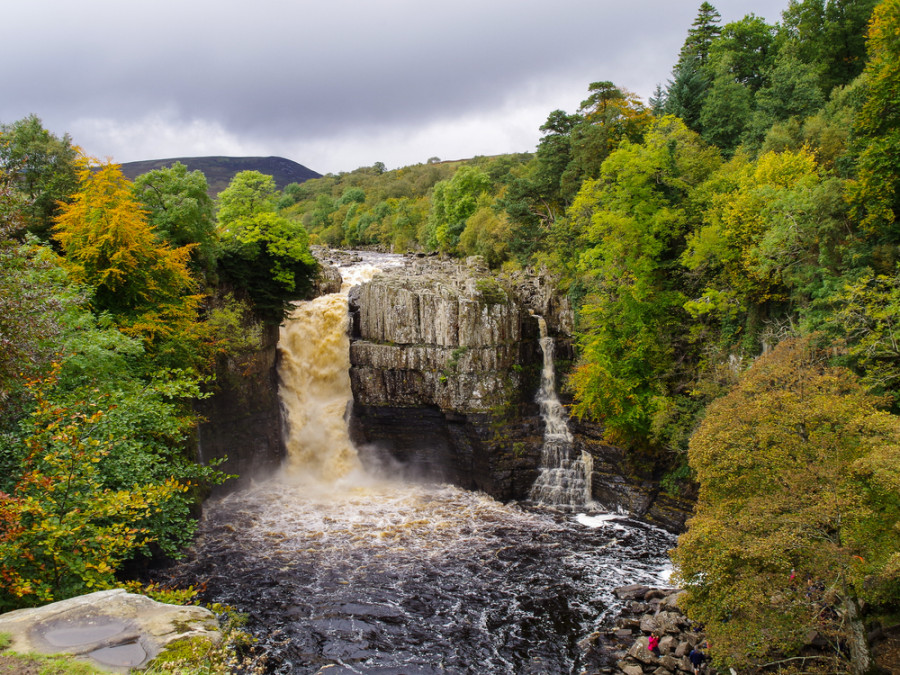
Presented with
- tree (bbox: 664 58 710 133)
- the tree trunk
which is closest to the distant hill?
tree (bbox: 664 58 710 133)

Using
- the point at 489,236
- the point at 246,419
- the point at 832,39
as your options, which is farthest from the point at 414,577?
the point at 832,39

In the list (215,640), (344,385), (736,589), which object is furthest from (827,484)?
(344,385)

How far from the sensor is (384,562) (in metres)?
24.2

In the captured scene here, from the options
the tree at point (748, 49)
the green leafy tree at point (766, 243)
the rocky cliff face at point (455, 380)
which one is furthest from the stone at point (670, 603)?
the tree at point (748, 49)

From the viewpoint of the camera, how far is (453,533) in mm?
27344

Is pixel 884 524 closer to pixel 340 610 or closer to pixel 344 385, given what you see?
pixel 340 610

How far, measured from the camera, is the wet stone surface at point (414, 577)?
18.7 meters

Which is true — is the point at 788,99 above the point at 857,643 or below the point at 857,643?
above

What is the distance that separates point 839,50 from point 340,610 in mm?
49278

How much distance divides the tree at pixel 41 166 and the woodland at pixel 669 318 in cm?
12

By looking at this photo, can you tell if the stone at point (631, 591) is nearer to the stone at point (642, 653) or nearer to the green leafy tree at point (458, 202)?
the stone at point (642, 653)

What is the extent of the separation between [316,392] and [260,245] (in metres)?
10.3

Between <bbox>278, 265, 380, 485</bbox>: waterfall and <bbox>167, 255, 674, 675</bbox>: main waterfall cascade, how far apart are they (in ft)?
0.22

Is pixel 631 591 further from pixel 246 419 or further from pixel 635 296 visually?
pixel 246 419
